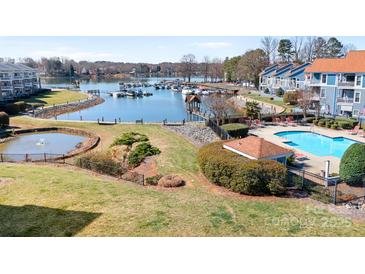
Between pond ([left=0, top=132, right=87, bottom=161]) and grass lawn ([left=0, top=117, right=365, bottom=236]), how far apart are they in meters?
9.88

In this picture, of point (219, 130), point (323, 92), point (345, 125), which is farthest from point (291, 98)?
point (219, 130)

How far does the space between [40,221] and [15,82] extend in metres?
61.5

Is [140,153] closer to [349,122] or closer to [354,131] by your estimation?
[354,131]

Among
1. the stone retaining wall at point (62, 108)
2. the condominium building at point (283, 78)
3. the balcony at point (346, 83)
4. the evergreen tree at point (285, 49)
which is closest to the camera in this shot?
the balcony at point (346, 83)

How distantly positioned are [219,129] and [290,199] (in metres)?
14.6

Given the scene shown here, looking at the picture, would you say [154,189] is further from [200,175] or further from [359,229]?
[359,229]

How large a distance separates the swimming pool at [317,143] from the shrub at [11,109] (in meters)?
34.9

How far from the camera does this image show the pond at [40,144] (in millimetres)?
25231

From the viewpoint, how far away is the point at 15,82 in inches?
2419

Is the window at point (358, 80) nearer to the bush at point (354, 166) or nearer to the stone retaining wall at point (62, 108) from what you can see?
the bush at point (354, 166)

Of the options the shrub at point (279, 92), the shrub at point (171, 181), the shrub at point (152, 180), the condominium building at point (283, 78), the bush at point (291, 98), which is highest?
the condominium building at point (283, 78)

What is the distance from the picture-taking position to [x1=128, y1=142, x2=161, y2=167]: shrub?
66.3 feet

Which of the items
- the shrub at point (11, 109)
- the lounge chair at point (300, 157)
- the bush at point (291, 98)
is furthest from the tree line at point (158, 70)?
the lounge chair at point (300, 157)

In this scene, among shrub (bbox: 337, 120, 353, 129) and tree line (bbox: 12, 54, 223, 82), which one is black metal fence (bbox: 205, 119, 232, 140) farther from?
tree line (bbox: 12, 54, 223, 82)
